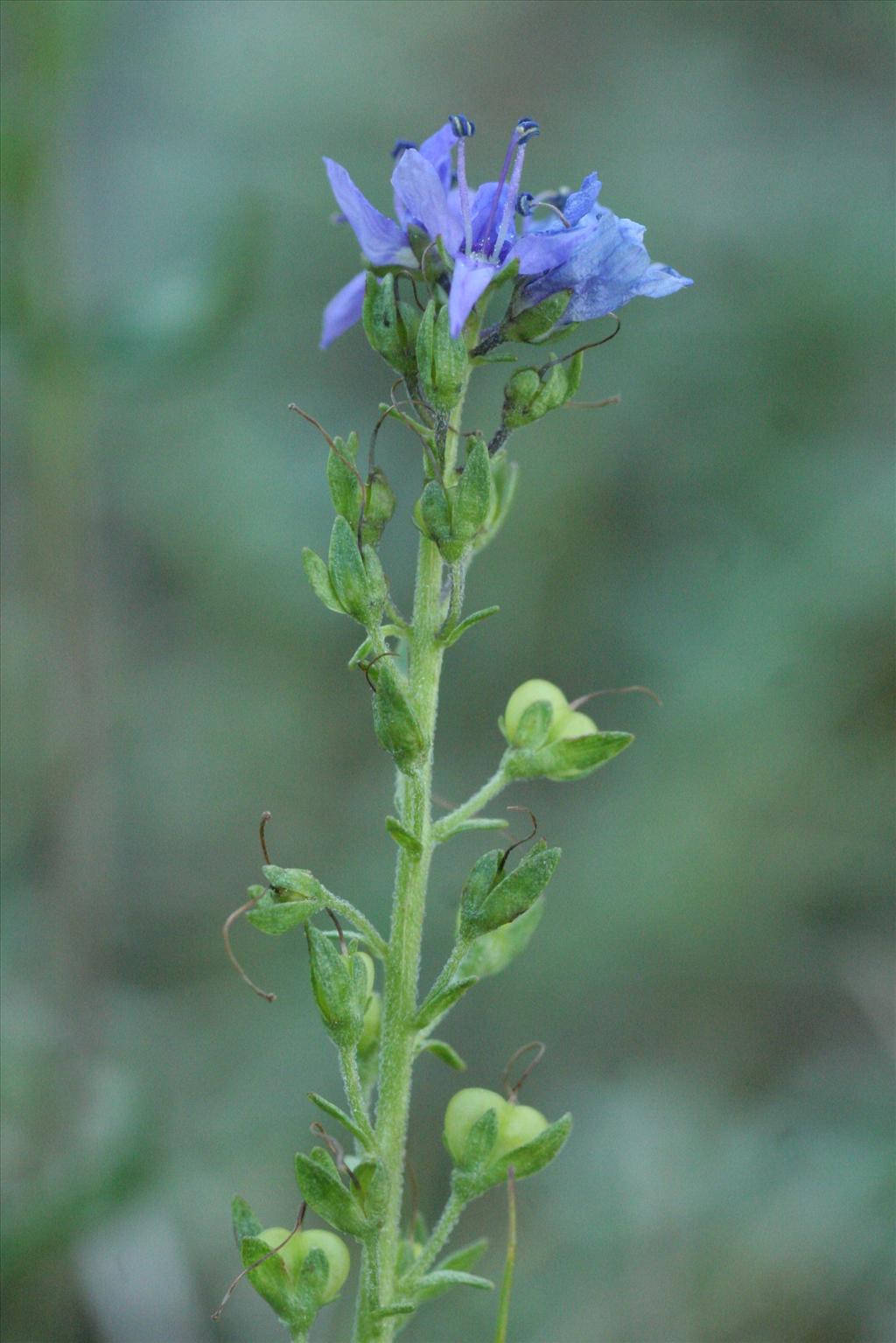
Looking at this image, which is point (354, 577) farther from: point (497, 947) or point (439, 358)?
point (497, 947)

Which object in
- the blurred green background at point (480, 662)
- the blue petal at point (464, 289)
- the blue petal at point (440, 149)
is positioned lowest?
the blurred green background at point (480, 662)

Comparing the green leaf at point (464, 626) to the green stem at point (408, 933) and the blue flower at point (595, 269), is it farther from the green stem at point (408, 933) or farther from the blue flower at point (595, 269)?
the blue flower at point (595, 269)

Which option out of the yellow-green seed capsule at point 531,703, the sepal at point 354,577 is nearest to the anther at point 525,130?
the sepal at point 354,577

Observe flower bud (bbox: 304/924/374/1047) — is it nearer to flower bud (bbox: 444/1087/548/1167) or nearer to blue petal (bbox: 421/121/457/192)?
flower bud (bbox: 444/1087/548/1167)

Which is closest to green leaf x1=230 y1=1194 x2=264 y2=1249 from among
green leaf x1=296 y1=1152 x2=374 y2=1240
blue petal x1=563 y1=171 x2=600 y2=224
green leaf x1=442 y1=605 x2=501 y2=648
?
green leaf x1=296 y1=1152 x2=374 y2=1240

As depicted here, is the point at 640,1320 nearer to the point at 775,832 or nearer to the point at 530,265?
the point at 775,832

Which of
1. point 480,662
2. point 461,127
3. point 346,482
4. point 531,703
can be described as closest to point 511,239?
point 461,127

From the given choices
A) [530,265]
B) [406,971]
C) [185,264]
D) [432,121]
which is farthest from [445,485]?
[432,121]
